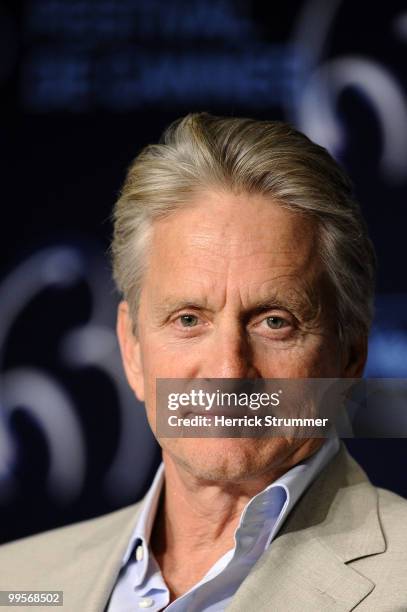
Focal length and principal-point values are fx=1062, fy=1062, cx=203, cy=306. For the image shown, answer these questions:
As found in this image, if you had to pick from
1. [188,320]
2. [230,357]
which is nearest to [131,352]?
[188,320]

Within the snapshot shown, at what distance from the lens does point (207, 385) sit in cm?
152

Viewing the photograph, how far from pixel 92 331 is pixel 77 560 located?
1.95 feet

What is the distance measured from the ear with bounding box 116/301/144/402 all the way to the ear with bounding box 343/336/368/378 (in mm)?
337

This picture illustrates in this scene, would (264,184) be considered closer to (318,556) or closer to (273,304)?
(273,304)

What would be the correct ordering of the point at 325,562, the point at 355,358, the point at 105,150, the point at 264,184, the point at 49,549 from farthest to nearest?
the point at 105,150
the point at 49,549
the point at 355,358
the point at 264,184
the point at 325,562

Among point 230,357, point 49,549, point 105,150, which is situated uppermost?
point 105,150

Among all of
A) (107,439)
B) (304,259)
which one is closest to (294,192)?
(304,259)

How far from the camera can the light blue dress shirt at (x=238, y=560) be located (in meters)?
1.54

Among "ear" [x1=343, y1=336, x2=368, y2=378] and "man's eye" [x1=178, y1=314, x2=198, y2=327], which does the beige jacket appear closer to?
"ear" [x1=343, y1=336, x2=368, y2=378]

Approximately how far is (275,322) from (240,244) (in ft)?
0.42

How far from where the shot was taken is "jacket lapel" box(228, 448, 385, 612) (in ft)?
4.75

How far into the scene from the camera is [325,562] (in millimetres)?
1486

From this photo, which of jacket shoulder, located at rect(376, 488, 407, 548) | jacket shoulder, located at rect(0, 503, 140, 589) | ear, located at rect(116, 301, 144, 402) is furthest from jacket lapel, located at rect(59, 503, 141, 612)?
jacket shoulder, located at rect(376, 488, 407, 548)

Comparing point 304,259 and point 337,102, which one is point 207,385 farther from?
point 337,102
